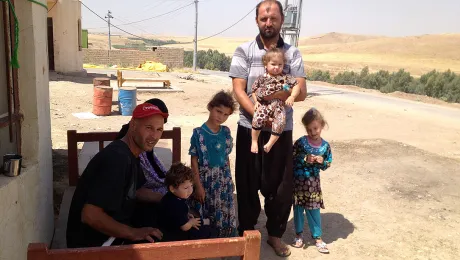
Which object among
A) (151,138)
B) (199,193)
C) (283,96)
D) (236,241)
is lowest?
(199,193)

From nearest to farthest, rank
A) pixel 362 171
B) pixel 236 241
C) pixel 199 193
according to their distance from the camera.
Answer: pixel 236 241 → pixel 199 193 → pixel 362 171

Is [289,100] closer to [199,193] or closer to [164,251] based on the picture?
[199,193]

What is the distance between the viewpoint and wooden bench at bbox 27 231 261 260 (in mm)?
1453

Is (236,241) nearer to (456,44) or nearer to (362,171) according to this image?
(362,171)

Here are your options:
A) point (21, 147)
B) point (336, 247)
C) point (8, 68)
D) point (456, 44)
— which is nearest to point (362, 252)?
point (336, 247)

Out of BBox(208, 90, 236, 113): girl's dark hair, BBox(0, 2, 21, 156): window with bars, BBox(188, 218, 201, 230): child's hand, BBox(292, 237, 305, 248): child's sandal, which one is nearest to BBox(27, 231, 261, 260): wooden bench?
BBox(188, 218, 201, 230): child's hand

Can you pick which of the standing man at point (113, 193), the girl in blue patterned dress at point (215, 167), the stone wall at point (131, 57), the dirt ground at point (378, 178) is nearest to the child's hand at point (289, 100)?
the girl in blue patterned dress at point (215, 167)

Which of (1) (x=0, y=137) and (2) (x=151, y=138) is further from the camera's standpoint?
(1) (x=0, y=137)

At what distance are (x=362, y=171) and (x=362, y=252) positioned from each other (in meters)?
2.70

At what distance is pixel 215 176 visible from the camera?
9.95 feet

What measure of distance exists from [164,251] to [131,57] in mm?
31722

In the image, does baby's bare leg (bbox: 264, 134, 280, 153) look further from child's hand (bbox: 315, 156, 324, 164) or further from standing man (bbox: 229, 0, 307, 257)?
child's hand (bbox: 315, 156, 324, 164)

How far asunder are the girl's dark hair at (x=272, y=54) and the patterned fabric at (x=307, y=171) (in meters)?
0.82

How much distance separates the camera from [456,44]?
6372 cm
